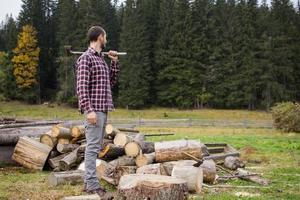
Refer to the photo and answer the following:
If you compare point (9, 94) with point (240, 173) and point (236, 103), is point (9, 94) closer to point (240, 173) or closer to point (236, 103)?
point (236, 103)

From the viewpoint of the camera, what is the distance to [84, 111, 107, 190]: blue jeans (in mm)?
8359

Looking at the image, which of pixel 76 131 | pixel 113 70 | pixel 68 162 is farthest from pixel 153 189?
pixel 76 131

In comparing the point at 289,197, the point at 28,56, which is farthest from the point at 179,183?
the point at 28,56

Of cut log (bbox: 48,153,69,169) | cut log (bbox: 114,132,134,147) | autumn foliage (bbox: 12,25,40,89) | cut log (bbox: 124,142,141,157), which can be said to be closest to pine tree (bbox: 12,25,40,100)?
autumn foliage (bbox: 12,25,40,89)

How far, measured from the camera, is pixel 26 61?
65.1m

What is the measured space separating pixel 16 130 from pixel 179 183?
24.6 ft

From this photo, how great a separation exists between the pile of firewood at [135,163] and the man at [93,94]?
25.7 inches

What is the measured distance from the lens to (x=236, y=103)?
6294 cm

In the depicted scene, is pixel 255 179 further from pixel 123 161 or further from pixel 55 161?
pixel 55 161

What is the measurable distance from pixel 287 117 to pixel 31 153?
22.9m

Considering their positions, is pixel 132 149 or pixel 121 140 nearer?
pixel 132 149

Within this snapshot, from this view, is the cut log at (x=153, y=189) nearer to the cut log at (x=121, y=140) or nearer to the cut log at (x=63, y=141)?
the cut log at (x=121, y=140)

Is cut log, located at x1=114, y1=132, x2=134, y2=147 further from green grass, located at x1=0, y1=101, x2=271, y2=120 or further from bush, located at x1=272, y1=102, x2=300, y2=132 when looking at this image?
green grass, located at x1=0, y1=101, x2=271, y2=120

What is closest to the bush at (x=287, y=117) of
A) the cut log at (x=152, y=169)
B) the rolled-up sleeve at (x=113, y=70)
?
the cut log at (x=152, y=169)
